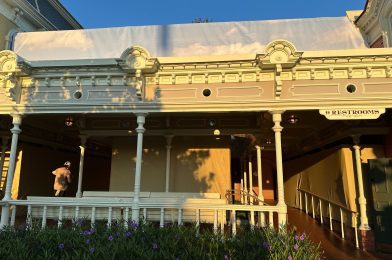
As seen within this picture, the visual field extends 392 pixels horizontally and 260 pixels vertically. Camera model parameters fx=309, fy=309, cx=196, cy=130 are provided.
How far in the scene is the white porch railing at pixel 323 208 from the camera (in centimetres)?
862

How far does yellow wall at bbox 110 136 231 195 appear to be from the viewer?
34.6ft

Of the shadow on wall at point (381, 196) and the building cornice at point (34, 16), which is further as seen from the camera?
the building cornice at point (34, 16)

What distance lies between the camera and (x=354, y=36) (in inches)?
386

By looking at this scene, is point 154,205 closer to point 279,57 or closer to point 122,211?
point 122,211

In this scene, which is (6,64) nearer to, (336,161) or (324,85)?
(324,85)

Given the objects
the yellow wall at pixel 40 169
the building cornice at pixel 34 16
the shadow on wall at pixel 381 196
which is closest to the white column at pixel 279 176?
the shadow on wall at pixel 381 196

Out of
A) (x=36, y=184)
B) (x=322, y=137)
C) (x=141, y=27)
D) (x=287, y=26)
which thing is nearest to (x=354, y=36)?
(x=287, y=26)

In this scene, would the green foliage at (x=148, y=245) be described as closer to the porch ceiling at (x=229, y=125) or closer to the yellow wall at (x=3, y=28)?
the porch ceiling at (x=229, y=125)

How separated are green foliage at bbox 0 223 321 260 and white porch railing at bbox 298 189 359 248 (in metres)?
5.09

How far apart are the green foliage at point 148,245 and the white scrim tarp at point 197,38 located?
270 inches

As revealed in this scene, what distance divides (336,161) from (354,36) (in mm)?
4004

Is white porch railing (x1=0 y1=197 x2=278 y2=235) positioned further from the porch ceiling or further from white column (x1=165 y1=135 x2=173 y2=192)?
the porch ceiling

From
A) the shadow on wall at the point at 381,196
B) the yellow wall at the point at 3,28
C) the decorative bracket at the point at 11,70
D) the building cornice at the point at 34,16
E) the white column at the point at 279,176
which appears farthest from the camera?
the building cornice at the point at 34,16

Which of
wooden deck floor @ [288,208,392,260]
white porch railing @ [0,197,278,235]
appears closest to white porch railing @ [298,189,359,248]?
wooden deck floor @ [288,208,392,260]
